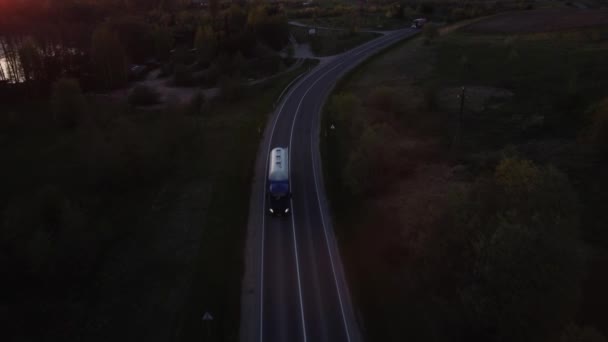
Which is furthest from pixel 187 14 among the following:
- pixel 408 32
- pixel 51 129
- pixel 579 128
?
pixel 579 128

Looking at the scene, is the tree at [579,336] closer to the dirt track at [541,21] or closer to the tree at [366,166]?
the tree at [366,166]

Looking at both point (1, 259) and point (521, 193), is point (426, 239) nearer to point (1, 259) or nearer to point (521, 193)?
point (521, 193)

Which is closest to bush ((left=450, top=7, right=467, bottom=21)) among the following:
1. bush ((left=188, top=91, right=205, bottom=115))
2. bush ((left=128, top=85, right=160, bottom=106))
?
bush ((left=188, top=91, right=205, bottom=115))

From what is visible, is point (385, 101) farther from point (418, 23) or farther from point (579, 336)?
point (418, 23)

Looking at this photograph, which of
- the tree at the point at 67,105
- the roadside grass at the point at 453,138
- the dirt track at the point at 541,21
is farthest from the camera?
the dirt track at the point at 541,21

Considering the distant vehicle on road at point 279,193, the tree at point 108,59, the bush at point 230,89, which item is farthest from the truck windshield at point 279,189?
the tree at point 108,59
